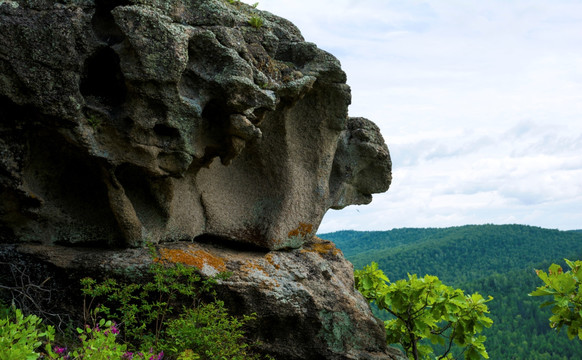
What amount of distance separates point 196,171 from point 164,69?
6.21 ft

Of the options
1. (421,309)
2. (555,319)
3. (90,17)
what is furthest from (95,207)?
(555,319)

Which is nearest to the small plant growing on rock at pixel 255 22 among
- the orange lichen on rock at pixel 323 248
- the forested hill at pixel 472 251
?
the orange lichen on rock at pixel 323 248

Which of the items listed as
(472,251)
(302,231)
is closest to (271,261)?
(302,231)

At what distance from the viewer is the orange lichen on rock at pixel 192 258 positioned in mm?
6547

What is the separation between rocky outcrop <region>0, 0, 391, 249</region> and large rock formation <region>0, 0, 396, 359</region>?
0.05ft

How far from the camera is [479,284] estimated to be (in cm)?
5906

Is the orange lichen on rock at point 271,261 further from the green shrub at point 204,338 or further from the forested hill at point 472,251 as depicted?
Result: the forested hill at point 472,251

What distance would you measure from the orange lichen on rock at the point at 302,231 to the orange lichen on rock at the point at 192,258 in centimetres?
149

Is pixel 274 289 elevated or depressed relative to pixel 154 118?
depressed

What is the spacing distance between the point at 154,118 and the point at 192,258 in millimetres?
1983

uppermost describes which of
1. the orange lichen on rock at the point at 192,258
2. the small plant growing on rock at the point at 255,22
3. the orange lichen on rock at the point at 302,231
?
the small plant growing on rock at the point at 255,22

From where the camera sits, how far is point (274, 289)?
7.04 metres

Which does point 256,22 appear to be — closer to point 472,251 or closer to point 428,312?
point 428,312

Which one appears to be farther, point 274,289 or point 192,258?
point 274,289
